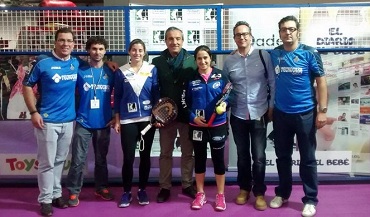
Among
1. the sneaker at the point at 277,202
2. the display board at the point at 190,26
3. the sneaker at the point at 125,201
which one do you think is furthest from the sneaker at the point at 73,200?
the sneaker at the point at 277,202

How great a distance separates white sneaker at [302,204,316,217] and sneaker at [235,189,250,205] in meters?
0.56

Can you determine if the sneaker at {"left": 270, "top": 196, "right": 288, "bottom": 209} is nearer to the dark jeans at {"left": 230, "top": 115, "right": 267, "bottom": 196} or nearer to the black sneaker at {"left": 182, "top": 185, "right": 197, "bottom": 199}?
the dark jeans at {"left": 230, "top": 115, "right": 267, "bottom": 196}

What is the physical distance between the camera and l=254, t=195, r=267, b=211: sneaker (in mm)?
3652

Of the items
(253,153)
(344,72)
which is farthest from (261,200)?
(344,72)

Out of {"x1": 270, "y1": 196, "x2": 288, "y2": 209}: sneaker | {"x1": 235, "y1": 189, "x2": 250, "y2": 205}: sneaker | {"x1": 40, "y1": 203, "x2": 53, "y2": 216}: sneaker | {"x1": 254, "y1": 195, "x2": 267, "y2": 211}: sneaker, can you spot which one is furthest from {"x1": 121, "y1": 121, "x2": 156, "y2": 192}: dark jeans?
{"x1": 270, "y1": 196, "x2": 288, "y2": 209}: sneaker

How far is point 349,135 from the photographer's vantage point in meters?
4.59

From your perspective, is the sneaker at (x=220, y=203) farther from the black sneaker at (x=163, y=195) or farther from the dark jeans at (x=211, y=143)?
the black sneaker at (x=163, y=195)

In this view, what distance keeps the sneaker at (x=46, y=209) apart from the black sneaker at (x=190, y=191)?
1.33 m

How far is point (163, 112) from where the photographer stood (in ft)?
11.8

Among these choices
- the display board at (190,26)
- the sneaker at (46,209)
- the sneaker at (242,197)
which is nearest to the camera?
the sneaker at (46,209)

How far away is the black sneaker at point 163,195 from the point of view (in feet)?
12.7

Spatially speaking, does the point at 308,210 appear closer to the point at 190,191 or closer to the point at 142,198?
the point at 190,191

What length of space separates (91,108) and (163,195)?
111cm

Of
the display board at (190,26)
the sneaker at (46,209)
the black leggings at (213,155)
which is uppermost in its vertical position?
the display board at (190,26)
